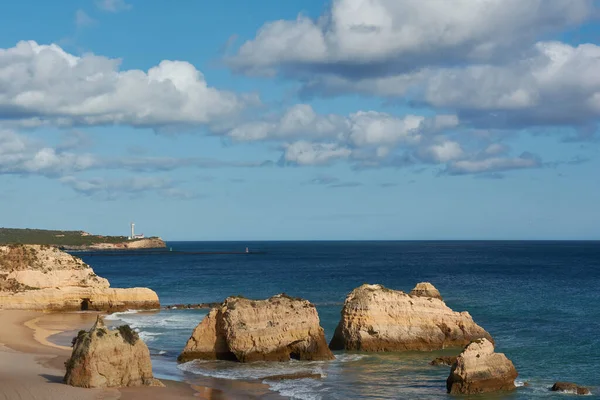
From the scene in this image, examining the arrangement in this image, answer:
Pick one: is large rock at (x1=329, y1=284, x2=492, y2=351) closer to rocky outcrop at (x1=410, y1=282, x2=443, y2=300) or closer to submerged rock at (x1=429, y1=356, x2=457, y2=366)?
rocky outcrop at (x1=410, y1=282, x2=443, y2=300)

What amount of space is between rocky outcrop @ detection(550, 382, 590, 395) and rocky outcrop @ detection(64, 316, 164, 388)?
18.5m

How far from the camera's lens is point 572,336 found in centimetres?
5003

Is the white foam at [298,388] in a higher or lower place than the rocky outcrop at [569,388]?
lower

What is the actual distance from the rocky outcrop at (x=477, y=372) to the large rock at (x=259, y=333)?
953cm

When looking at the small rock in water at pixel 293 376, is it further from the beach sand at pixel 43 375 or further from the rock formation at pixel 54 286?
the rock formation at pixel 54 286

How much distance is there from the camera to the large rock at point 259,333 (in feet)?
131

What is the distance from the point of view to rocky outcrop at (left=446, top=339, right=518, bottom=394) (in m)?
32.9

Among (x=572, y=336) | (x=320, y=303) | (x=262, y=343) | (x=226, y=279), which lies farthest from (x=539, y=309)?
(x=226, y=279)

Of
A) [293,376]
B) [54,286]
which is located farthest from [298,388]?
[54,286]

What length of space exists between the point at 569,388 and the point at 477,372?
178 inches

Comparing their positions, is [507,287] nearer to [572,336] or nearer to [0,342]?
[572,336]

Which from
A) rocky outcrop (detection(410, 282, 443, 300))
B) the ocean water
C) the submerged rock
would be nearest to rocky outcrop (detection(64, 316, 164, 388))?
the ocean water

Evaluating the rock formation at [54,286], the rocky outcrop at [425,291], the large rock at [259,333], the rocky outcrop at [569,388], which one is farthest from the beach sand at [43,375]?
the rocky outcrop at [425,291]

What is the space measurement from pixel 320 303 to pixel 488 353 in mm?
38786
